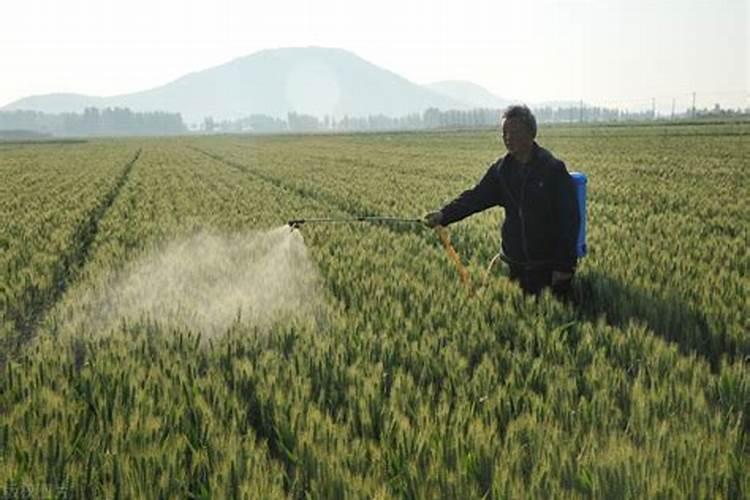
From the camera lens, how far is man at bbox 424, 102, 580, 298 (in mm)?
5582

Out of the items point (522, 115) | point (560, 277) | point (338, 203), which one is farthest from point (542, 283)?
point (338, 203)

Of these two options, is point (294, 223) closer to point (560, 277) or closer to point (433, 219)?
point (433, 219)

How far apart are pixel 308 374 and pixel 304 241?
549 centimetres

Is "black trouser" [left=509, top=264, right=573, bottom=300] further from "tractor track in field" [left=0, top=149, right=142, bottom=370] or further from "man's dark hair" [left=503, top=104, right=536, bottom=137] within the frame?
"tractor track in field" [left=0, top=149, right=142, bottom=370]

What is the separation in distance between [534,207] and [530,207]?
0.12ft

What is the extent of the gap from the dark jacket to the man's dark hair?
0.28m

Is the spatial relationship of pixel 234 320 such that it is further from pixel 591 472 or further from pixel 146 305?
pixel 591 472

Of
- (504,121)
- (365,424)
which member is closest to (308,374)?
(365,424)

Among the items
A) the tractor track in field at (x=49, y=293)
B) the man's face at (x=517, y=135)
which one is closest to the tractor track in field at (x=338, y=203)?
the man's face at (x=517, y=135)

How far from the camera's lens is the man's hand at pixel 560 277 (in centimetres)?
572

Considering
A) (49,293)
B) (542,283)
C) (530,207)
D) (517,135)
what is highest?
(517,135)

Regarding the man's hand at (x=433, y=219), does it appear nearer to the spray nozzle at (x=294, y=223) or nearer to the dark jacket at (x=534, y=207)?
the dark jacket at (x=534, y=207)

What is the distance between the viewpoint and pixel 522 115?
552 cm

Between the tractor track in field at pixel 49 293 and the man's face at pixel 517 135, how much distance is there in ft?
14.1
